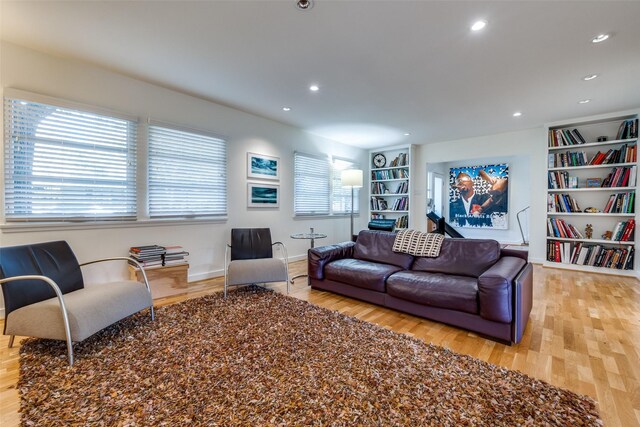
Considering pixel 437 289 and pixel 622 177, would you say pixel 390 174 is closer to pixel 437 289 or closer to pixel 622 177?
pixel 622 177

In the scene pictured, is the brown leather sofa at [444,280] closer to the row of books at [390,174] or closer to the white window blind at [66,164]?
the white window blind at [66,164]

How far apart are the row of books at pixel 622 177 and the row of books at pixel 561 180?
40 cm

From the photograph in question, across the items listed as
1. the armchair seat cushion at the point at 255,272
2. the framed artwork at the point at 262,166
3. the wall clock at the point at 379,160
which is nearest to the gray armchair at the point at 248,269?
the armchair seat cushion at the point at 255,272

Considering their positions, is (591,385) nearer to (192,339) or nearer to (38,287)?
(192,339)

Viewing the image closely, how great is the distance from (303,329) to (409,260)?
59.9 inches

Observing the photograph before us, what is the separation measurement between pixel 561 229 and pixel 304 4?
540 cm

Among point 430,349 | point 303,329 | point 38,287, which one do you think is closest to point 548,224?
point 430,349

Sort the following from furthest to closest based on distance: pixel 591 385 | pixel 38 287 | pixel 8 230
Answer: pixel 8 230, pixel 38 287, pixel 591 385

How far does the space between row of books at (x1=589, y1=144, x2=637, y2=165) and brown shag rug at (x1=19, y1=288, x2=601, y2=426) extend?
4.59 m

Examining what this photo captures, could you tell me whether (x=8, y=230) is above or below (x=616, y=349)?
above

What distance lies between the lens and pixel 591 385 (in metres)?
1.63

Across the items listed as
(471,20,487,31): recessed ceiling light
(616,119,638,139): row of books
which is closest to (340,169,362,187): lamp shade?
(471,20,487,31): recessed ceiling light

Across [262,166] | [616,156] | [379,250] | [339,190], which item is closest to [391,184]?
[339,190]

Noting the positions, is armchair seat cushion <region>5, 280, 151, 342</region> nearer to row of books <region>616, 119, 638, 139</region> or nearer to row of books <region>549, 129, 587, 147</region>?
row of books <region>549, 129, 587, 147</region>
